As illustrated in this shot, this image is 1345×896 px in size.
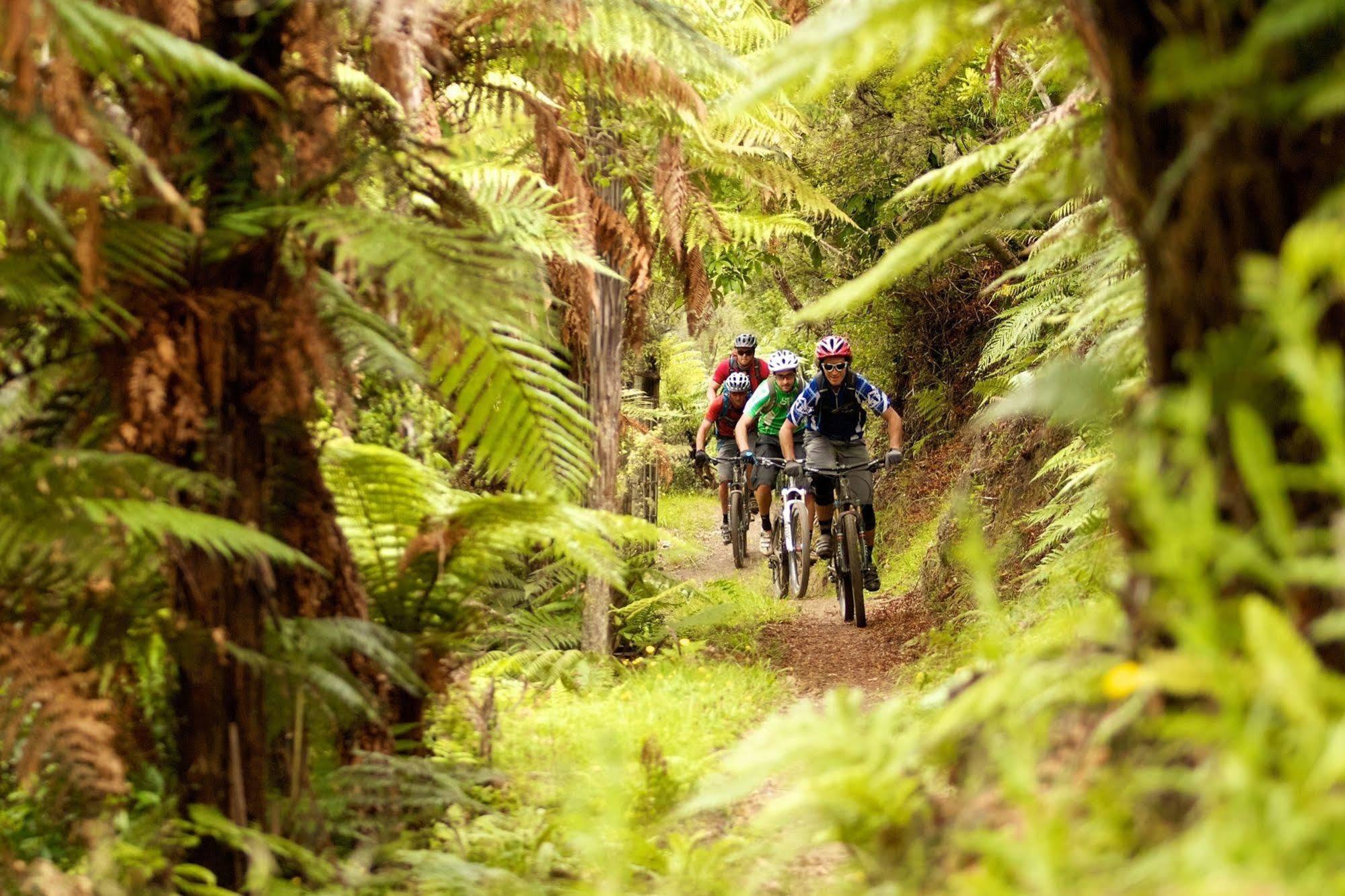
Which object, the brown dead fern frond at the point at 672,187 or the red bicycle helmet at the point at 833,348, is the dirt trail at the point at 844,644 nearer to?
the red bicycle helmet at the point at 833,348

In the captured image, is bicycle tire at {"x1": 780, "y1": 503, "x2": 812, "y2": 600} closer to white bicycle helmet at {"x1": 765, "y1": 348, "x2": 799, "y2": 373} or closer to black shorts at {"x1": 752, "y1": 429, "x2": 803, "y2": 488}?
black shorts at {"x1": 752, "y1": 429, "x2": 803, "y2": 488}

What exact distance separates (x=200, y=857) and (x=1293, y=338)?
8.89 ft

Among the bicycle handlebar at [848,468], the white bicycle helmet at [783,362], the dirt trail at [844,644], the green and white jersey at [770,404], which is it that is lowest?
the dirt trail at [844,644]

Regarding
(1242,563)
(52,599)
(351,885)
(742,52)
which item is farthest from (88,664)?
(742,52)

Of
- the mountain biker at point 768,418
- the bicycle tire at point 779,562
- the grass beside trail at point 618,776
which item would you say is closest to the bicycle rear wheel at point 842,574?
the bicycle tire at point 779,562

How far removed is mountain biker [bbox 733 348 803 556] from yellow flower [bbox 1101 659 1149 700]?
895cm

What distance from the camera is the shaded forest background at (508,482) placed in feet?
4.67

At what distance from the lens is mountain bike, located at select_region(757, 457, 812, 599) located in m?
10.4

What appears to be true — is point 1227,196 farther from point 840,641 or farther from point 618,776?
point 840,641

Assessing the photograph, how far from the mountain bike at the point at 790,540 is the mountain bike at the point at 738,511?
1688mm

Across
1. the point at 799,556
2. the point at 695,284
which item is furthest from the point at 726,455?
the point at 695,284

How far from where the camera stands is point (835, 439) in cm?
1000

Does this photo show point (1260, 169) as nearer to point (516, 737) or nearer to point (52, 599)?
point (52, 599)

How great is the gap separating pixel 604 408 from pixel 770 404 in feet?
14.5
